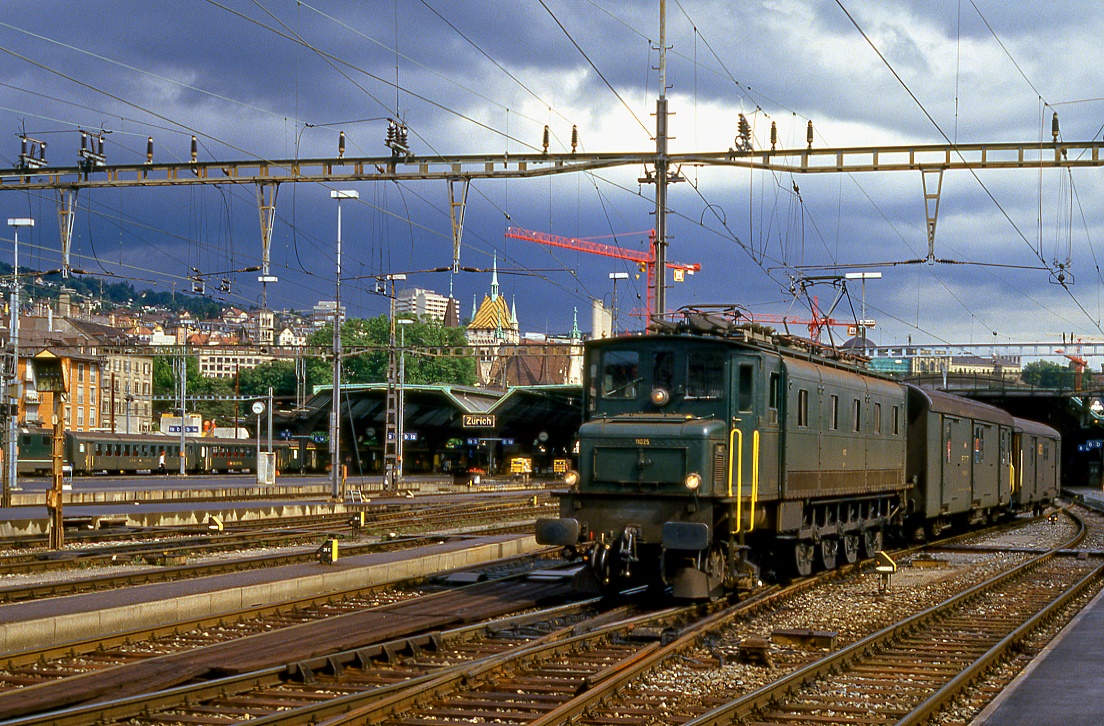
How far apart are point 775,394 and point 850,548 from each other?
612 centimetres

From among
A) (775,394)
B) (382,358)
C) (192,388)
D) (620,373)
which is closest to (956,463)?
(775,394)

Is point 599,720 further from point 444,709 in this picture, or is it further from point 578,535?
point 578,535

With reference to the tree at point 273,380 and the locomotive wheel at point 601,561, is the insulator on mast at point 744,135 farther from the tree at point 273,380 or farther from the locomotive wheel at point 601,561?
the tree at point 273,380

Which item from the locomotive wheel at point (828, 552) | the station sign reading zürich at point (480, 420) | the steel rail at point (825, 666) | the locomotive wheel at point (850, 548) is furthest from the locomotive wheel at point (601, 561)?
the station sign reading zürich at point (480, 420)

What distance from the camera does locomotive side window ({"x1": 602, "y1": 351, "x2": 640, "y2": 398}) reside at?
698 inches

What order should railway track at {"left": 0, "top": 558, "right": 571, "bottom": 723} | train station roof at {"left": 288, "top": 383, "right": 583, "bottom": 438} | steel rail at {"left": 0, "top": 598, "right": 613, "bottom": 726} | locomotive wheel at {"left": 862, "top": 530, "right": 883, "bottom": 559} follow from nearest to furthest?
steel rail at {"left": 0, "top": 598, "right": 613, "bottom": 726}, railway track at {"left": 0, "top": 558, "right": 571, "bottom": 723}, locomotive wheel at {"left": 862, "top": 530, "right": 883, "bottom": 559}, train station roof at {"left": 288, "top": 383, "right": 583, "bottom": 438}

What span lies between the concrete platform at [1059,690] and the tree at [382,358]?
106361mm

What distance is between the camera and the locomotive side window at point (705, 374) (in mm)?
17078

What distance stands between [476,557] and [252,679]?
1255cm

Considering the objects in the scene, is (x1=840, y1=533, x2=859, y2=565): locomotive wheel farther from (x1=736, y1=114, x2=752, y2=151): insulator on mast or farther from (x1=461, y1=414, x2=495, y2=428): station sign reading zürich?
(x1=461, y1=414, x2=495, y2=428): station sign reading zürich

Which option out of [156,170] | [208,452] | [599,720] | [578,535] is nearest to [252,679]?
[599,720]

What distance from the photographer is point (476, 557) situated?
23734mm

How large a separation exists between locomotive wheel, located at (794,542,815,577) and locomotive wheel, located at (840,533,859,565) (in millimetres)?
1901

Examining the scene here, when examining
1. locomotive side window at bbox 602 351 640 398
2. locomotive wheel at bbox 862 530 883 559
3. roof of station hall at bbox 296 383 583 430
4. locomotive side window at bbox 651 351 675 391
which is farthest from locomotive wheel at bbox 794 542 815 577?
roof of station hall at bbox 296 383 583 430
